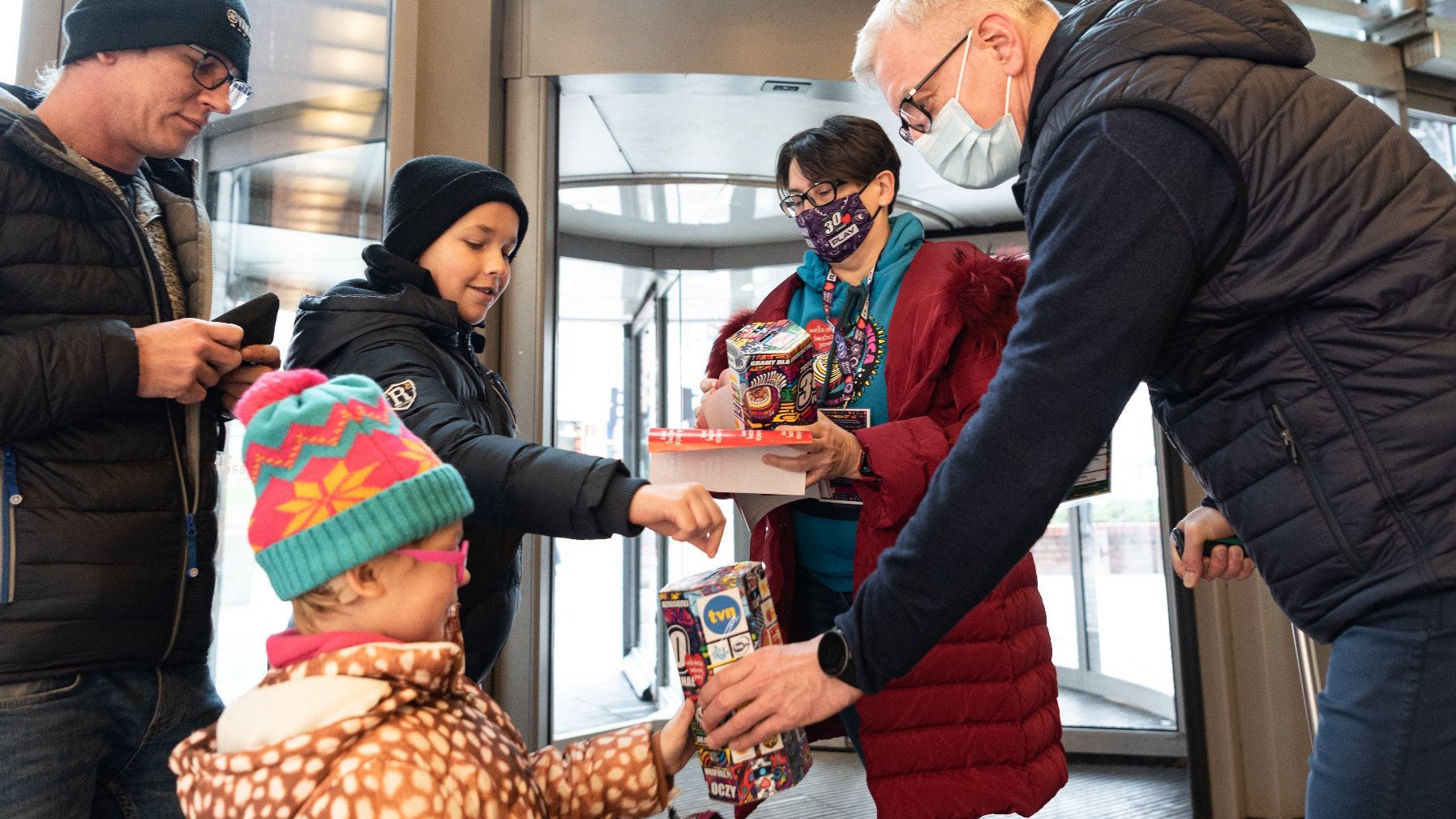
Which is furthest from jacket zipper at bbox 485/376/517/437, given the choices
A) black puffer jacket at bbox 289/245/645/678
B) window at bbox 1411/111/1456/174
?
window at bbox 1411/111/1456/174

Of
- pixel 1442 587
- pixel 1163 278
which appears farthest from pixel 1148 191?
pixel 1442 587

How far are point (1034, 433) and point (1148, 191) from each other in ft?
0.94

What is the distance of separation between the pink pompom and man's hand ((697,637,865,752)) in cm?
60

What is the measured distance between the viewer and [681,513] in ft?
4.34

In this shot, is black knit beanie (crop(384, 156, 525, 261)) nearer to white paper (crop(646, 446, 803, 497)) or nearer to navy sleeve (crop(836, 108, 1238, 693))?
white paper (crop(646, 446, 803, 497))

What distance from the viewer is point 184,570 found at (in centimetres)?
151

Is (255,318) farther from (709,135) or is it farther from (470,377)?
(709,135)

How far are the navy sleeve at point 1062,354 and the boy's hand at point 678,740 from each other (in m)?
0.23

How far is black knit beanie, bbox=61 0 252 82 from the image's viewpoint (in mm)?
1513

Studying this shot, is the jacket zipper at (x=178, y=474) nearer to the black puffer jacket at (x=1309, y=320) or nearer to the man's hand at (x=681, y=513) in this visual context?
the man's hand at (x=681, y=513)

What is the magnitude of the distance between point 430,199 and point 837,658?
109cm

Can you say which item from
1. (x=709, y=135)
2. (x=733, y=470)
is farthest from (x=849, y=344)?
(x=709, y=135)

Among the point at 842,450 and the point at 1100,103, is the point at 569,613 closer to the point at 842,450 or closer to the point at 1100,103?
the point at 842,450

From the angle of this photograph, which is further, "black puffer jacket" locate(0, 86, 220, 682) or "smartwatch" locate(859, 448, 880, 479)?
"smartwatch" locate(859, 448, 880, 479)
